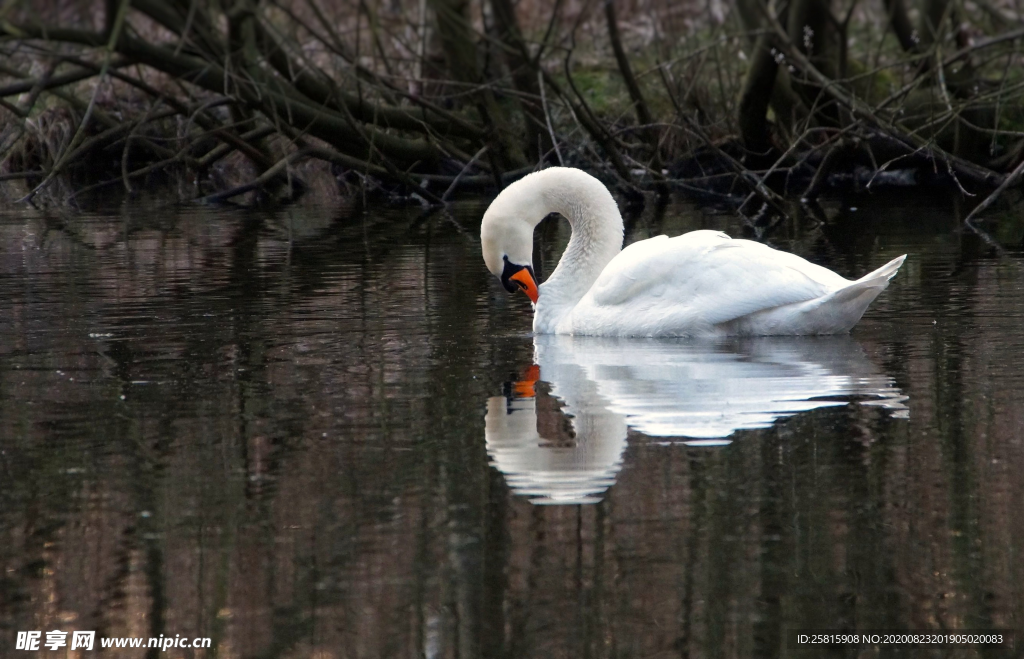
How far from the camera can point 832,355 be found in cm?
694

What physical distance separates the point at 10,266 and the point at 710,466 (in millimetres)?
7538

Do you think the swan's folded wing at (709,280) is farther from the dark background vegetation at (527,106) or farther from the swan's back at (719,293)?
the dark background vegetation at (527,106)

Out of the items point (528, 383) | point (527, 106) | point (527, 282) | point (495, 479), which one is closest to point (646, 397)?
point (528, 383)

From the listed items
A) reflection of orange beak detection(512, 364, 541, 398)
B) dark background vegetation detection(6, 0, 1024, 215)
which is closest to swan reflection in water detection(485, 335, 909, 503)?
reflection of orange beak detection(512, 364, 541, 398)

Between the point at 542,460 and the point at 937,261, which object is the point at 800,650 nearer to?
the point at 542,460

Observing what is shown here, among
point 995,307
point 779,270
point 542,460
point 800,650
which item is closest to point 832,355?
point 779,270

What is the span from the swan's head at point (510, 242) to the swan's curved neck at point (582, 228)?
16 centimetres

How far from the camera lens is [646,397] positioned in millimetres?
6059

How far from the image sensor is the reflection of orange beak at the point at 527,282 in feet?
27.5

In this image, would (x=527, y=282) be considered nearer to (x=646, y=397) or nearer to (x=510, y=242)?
(x=510, y=242)

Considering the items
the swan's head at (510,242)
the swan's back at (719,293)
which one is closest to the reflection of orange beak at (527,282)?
the swan's head at (510,242)
